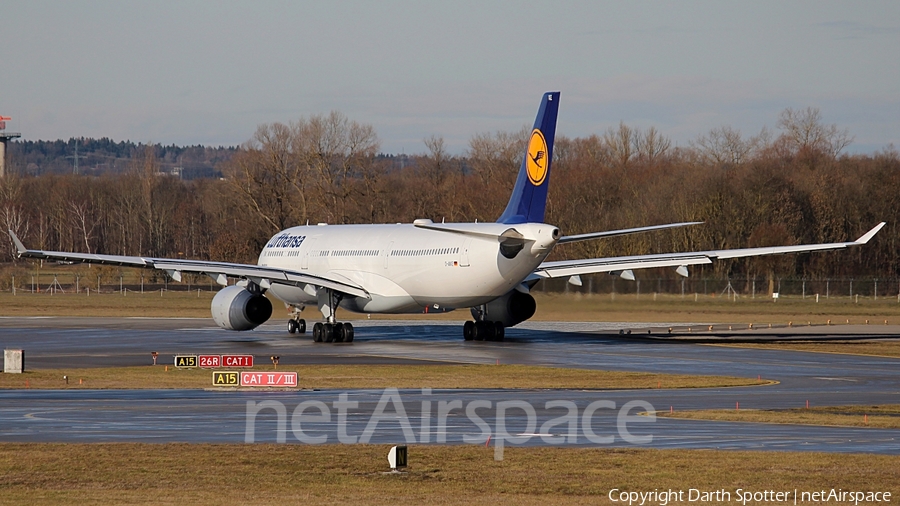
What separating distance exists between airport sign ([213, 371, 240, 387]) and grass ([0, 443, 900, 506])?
33.5 feet

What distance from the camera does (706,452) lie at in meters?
17.2

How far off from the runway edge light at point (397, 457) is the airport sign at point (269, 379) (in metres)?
11.7

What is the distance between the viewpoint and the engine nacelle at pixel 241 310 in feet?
149

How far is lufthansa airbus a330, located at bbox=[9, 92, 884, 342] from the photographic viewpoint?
132 feet

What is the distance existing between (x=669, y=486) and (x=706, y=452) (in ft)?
8.82

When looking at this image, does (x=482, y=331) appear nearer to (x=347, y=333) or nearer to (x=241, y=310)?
(x=347, y=333)

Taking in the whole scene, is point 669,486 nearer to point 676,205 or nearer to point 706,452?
point 706,452

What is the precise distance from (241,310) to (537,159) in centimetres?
1234

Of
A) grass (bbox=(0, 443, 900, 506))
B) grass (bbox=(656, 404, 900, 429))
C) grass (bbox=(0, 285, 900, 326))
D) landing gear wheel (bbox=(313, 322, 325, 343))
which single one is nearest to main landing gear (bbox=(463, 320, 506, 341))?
grass (bbox=(0, 285, 900, 326))

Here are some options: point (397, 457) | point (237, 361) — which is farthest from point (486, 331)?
point (397, 457)

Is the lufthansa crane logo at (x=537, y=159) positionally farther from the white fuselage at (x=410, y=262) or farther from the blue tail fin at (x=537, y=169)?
the white fuselage at (x=410, y=262)

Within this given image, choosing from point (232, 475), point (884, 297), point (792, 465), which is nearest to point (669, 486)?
point (792, 465)

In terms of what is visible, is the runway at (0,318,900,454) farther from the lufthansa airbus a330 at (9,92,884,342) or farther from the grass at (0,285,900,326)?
the grass at (0,285,900,326)

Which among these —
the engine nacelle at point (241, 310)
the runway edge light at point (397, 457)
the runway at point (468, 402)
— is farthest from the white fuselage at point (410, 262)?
the runway edge light at point (397, 457)
